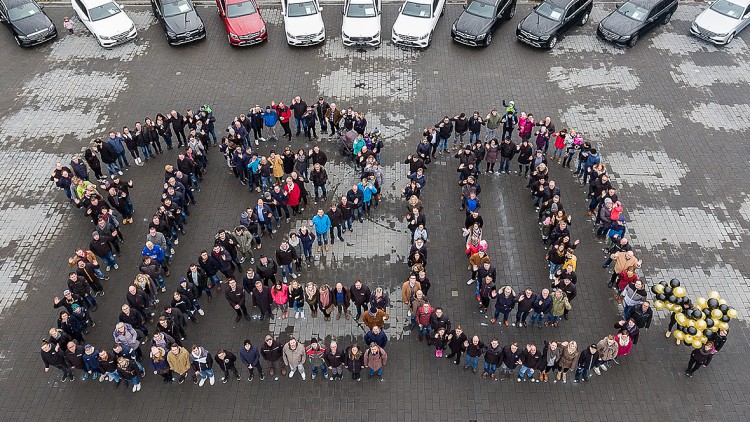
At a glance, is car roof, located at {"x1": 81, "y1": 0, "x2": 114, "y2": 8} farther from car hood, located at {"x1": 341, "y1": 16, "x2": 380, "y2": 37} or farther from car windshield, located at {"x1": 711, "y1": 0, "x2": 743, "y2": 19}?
car windshield, located at {"x1": 711, "y1": 0, "x2": 743, "y2": 19}

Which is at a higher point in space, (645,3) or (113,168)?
(645,3)

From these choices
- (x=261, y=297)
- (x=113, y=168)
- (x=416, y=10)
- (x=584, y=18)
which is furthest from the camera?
(x=584, y=18)

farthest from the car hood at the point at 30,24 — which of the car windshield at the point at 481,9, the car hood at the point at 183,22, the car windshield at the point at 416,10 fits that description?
the car windshield at the point at 481,9

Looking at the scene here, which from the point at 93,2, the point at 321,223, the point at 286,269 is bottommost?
the point at 286,269

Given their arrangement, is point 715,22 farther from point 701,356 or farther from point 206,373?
point 206,373

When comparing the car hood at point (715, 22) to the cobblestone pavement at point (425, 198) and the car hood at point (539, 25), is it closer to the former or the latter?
the cobblestone pavement at point (425, 198)

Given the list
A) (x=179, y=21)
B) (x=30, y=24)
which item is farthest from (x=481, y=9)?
(x=30, y=24)
